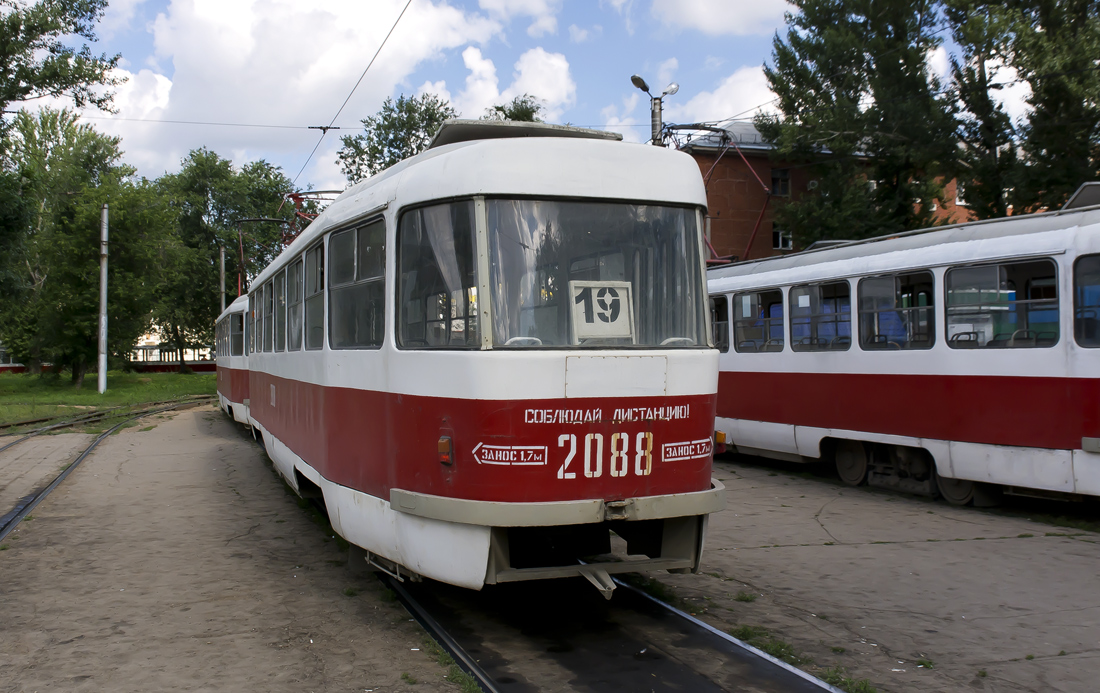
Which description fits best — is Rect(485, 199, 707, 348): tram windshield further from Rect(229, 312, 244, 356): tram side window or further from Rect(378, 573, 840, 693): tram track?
Rect(229, 312, 244, 356): tram side window

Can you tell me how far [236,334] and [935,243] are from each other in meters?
14.4

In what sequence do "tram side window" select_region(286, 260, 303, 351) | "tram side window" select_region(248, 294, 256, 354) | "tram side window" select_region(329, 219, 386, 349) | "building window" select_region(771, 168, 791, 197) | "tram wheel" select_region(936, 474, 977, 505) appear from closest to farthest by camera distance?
"tram side window" select_region(329, 219, 386, 349) → "tram side window" select_region(286, 260, 303, 351) → "tram wheel" select_region(936, 474, 977, 505) → "tram side window" select_region(248, 294, 256, 354) → "building window" select_region(771, 168, 791, 197)

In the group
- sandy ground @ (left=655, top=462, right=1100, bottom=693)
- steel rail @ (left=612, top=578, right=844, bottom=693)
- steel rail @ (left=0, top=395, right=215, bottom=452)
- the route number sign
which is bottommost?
sandy ground @ (left=655, top=462, right=1100, bottom=693)

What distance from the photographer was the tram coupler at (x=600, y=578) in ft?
16.0

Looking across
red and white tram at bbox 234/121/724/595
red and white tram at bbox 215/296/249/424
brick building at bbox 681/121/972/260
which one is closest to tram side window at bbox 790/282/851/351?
red and white tram at bbox 234/121/724/595

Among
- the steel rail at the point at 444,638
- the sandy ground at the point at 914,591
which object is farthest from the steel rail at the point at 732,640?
the steel rail at the point at 444,638

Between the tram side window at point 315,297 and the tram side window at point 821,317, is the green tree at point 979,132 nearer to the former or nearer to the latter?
the tram side window at point 821,317

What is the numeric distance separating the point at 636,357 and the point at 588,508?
87cm

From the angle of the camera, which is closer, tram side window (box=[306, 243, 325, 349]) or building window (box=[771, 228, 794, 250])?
tram side window (box=[306, 243, 325, 349])

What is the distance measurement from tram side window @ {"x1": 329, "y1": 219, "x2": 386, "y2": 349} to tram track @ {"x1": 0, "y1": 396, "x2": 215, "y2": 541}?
14.9 feet

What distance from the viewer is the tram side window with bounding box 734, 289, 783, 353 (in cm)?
1198

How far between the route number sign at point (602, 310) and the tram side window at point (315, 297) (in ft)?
8.01

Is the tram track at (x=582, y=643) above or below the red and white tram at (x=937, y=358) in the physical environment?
below

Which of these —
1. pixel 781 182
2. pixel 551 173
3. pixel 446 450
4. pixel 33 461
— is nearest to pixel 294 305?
pixel 446 450
